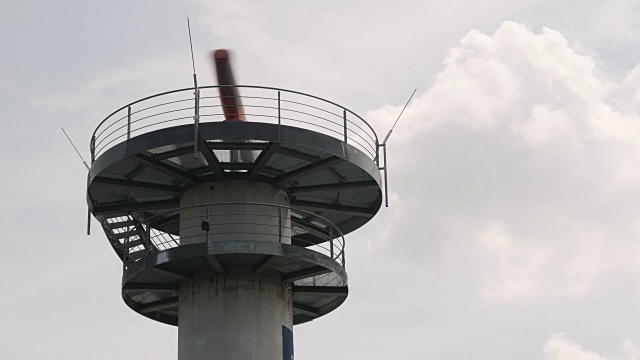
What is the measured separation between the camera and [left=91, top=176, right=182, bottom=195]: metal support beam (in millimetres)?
31188

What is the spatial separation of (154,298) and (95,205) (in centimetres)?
321

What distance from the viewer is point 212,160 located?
30125 millimetres

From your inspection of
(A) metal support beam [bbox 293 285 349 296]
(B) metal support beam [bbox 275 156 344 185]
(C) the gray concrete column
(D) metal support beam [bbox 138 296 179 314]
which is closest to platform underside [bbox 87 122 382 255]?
(B) metal support beam [bbox 275 156 344 185]

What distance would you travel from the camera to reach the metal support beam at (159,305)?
3253 centimetres

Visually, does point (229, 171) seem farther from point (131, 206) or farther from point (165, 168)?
point (131, 206)

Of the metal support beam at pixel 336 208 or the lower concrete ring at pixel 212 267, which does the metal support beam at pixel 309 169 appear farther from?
the lower concrete ring at pixel 212 267

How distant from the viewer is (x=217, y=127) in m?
28.8

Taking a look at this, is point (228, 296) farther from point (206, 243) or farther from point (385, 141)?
point (385, 141)

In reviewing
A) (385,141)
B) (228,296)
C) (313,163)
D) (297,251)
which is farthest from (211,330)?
(385,141)

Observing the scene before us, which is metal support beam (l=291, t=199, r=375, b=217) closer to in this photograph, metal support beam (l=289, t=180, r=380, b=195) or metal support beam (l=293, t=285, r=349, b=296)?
metal support beam (l=289, t=180, r=380, b=195)

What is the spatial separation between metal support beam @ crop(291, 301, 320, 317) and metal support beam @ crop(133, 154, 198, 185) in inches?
205

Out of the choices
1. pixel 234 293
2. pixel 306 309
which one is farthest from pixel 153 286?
pixel 306 309

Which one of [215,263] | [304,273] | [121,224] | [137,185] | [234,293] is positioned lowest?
[234,293]

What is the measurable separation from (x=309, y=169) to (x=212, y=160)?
2.76 meters
